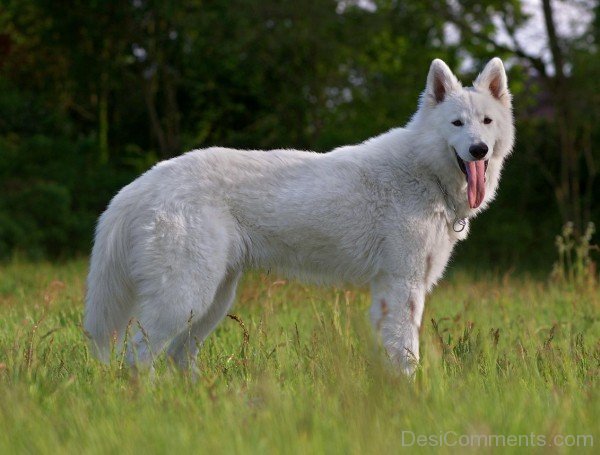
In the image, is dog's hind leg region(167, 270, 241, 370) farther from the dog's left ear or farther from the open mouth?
the dog's left ear

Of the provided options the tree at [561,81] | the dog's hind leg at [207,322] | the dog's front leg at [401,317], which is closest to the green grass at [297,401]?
the dog's hind leg at [207,322]

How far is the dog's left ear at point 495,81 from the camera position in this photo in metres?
4.95

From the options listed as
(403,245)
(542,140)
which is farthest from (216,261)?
(542,140)

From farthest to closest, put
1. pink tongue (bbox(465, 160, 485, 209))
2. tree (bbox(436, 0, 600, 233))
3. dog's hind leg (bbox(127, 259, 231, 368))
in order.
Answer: tree (bbox(436, 0, 600, 233)) → pink tongue (bbox(465, 160, 485, 209)) → dog's hind leg (bbox(127, 259, 231, 368))

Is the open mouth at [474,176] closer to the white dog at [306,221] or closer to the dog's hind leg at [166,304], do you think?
→ the white dog at [306,221]

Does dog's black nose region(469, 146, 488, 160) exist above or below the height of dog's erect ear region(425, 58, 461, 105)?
below

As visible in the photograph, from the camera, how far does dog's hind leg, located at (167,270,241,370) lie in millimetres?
4852

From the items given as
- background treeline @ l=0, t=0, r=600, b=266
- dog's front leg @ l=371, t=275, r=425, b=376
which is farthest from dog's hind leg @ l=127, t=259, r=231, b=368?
background treeline @ l=0, t=0, r=600, b=266

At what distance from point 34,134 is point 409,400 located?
50.0ft

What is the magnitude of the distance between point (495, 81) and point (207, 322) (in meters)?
2.32

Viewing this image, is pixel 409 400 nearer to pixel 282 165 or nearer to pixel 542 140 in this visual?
pixel 282 165

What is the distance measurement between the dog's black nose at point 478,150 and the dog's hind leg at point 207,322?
155cm

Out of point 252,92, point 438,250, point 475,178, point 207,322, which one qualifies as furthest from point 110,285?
point 252,92

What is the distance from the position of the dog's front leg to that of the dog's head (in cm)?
72
